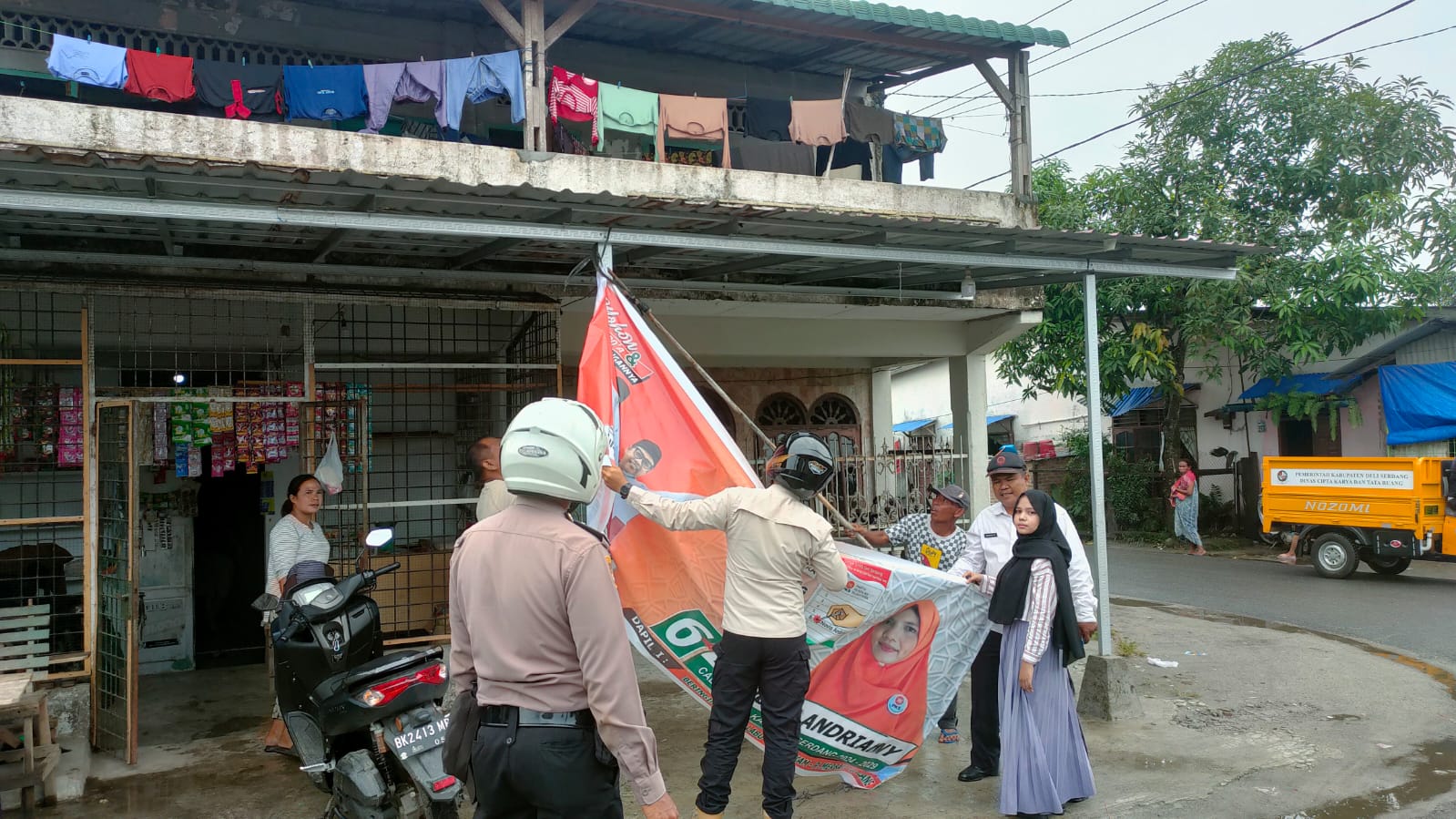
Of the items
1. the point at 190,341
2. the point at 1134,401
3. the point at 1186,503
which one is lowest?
the point at 1186,503

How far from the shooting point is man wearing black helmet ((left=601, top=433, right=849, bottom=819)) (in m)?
4.44

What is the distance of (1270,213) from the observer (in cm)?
1723

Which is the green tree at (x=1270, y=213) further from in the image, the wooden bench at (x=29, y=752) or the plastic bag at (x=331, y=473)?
the wooden bench at (x=29, y=752)

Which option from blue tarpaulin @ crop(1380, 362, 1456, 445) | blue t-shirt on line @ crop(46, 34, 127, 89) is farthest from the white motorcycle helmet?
blue tarpaulin @ crop(1380, 362, 1456, 445)

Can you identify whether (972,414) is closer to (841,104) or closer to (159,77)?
(841,104)

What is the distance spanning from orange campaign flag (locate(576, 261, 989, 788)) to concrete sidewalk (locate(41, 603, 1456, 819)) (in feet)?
2.11

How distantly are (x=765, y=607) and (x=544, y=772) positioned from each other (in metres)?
1.80

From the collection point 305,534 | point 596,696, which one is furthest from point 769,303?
point 596,696

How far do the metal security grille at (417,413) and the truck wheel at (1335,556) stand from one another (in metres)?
11.3

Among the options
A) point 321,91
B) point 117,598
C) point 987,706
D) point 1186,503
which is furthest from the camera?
point 1186,503

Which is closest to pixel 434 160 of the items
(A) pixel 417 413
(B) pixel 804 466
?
(A) pixel 417 413

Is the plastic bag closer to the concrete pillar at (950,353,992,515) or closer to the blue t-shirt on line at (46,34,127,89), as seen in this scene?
the blue t-shirt on line at (46,34,127,89)

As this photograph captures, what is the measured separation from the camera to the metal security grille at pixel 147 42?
9.13 metres

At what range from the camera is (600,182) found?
9.78 m
